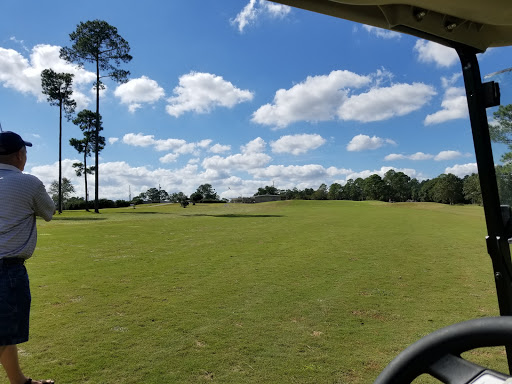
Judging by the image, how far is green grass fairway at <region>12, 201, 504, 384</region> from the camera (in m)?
3.20

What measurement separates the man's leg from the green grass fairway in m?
0.48

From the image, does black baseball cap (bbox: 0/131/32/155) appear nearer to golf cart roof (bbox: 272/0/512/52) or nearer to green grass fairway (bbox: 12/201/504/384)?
green grass fairway (bbox: 12/201/504/384)

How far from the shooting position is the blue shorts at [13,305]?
2365mm

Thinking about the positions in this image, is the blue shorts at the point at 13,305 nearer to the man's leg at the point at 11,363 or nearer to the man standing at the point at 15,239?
the man standing at the point at 15,239

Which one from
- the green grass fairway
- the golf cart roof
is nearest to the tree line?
the green grass fairway

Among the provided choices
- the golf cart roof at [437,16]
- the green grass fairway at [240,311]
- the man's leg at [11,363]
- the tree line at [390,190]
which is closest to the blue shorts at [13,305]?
the man's leg at [11,363]

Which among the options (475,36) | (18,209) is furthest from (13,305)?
(475,36)

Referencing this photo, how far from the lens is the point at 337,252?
9.83 meters

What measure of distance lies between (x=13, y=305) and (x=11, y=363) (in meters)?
0.46

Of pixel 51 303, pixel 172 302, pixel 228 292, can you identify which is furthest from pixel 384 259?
pixel 51 303

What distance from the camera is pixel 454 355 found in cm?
90

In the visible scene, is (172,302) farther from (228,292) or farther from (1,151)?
(1,151)

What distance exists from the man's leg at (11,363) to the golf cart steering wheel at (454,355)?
8.53 feet

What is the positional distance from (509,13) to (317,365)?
2.91m
